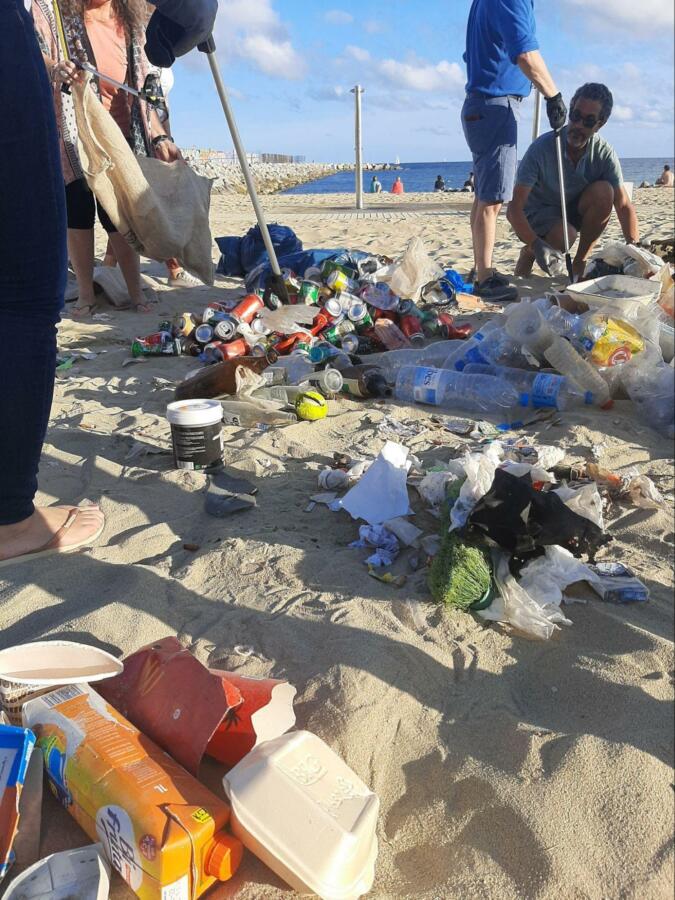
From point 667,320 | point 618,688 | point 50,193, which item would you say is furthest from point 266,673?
point 667,320

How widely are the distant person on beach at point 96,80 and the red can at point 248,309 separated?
1052mm

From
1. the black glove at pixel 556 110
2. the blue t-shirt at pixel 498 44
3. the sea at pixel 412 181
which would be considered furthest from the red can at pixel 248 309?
the sea at pixel 412 181

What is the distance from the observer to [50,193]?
174 cm

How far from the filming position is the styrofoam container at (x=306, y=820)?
110 cm

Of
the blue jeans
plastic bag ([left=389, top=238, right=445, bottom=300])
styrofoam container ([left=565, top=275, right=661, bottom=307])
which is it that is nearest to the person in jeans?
the blue jeans

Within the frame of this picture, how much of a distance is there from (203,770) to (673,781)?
2.83 feet

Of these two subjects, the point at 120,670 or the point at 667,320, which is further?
the point at 667,320

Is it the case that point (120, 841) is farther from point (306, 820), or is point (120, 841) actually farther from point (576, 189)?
point (576, 189)

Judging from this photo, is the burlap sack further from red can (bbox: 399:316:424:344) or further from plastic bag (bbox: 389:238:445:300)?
red can (bbox: 399:316:424:344)

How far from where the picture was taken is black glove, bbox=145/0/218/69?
221cm

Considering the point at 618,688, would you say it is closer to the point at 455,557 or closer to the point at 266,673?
the point at 455,557

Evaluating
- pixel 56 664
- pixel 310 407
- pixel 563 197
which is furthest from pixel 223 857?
pixel 563 197

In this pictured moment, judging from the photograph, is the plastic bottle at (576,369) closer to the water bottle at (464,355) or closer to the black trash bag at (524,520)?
the water bottle at (464,355)

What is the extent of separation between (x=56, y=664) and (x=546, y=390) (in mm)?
2279
